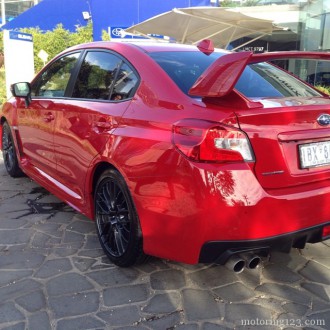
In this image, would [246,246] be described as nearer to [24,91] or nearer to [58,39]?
[24,91]

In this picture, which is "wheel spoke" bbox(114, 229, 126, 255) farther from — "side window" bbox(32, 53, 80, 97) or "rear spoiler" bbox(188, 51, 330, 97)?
"side window" bbox(32, 53, 80, 97)

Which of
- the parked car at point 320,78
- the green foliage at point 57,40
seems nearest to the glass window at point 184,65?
the parked car at point 320,78

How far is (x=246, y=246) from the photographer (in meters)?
2.37

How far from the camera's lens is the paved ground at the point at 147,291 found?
8.23 ft

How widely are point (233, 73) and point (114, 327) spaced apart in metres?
1.63

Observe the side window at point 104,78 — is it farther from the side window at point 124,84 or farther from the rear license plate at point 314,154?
the rear license plate at point 314,154

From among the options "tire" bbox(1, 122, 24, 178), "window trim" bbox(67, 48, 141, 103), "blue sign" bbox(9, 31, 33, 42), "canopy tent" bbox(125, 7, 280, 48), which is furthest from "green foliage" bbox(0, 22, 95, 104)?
"window trim" bbox(67, 48, 141, 103)

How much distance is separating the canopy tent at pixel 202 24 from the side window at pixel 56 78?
6.14 meters

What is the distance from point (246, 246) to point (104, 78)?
1.79m

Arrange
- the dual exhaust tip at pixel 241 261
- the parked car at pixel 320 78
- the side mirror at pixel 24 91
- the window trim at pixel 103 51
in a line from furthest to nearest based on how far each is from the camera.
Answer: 1. the parked car at pixel 320 78
2. the side mirror at pixel 24 91
3. the window trim at pixel 103 51
4. the dual exhaust tip at pixel 241 261

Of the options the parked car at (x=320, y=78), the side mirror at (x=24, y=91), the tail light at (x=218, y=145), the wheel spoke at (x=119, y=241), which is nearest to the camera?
the tail light at (x=218, y=145)

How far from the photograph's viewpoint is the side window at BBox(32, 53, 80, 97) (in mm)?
3904

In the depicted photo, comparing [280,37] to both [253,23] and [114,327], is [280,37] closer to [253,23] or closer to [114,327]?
[253,23]

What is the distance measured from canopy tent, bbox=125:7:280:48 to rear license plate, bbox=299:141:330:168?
25.5ft
